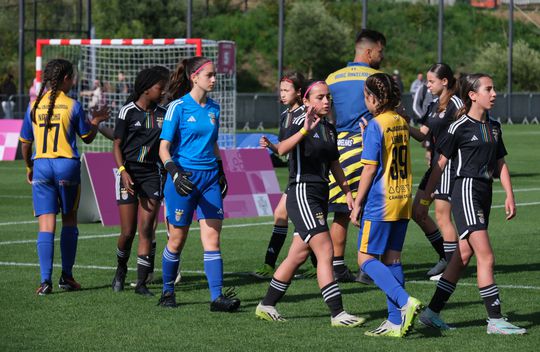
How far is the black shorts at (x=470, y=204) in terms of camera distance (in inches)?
342

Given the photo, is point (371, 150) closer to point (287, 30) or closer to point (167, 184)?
point (167, 184)

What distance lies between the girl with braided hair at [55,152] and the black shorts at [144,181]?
1.43 feet

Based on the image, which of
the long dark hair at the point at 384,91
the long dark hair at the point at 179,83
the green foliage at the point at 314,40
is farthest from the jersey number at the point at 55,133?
the green foliage at the point at 314,40

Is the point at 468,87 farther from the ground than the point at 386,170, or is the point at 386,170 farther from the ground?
the point at 468,87

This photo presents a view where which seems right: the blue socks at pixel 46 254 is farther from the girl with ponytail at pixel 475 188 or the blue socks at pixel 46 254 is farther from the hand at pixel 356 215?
the girl with ponytail at pixel 475 188

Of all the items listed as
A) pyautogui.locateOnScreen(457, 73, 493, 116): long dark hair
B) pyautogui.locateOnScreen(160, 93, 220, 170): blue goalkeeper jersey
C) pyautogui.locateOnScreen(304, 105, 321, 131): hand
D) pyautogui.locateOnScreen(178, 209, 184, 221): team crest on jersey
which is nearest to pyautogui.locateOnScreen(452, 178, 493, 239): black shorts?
pyautogui.locateOnScreen(457, 73, 493, 116): long dark hair

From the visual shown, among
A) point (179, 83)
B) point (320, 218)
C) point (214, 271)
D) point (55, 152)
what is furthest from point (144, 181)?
point (320, 218)

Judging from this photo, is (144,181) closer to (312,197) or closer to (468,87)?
(312,197)

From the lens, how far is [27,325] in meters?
9.09

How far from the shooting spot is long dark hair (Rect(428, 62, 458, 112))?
463 inches

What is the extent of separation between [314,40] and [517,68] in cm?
1185

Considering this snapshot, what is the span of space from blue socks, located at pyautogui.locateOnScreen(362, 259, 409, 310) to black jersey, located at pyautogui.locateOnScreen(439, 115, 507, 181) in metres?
0.90

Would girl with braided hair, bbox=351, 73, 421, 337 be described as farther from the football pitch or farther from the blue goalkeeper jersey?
the blue goalkeeper jersey

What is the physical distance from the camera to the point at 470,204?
8.73 metres
